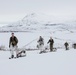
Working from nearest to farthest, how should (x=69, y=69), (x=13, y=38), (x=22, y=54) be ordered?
(x=69, y=69) < (x=13, y=38) < (x=22, y=54)

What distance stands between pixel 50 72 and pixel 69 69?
0.73 metres

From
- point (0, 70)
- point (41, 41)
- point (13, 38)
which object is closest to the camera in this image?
point (0, 70)

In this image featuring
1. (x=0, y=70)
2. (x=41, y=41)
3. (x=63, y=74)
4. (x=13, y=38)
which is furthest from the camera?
(x=41, y=41)

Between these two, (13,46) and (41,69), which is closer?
(41,69)

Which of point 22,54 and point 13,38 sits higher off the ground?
point 13,38

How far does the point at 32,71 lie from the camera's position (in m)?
10.0

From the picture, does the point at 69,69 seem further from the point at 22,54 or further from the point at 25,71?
the point at 22,54

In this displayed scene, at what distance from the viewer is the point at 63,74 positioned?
9.12 m

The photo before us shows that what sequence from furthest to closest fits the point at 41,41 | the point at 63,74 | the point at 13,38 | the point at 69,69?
the point at 41,41
the point at 13,38
the point at 69,69
the point at 63,74

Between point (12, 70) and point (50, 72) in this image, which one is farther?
point (12, 70)

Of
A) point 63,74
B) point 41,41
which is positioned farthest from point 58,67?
point 41,41

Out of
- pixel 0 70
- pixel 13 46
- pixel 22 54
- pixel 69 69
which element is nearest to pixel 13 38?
pixel 13 46

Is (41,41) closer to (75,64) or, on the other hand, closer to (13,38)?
(13,38)

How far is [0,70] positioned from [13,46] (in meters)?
6.21
